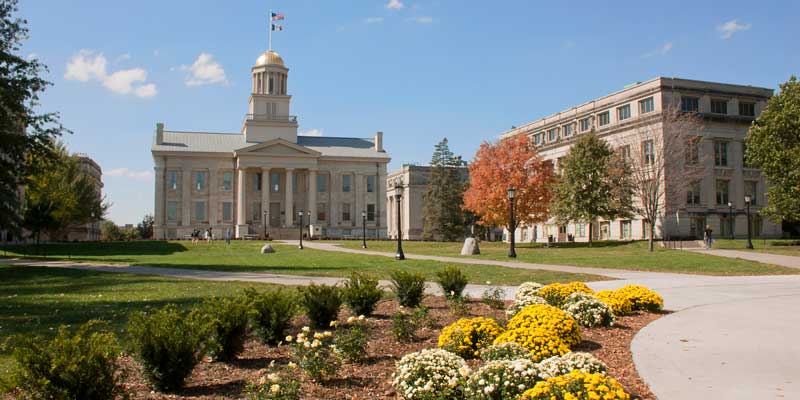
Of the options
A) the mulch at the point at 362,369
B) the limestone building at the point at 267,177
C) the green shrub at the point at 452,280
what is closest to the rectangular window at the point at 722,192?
the limestone building at the point at 267,177

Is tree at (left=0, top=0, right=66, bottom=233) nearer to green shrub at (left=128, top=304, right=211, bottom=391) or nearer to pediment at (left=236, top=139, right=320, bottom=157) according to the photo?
green shrub at (left=128, top=304, right=211, bottom=391)

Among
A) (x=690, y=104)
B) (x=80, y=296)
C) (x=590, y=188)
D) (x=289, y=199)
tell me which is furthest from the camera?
(x=289, y=199)

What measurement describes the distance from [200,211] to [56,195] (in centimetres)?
3742

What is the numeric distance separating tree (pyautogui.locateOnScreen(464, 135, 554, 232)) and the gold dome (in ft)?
149

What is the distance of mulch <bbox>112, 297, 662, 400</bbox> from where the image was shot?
639 centimetres

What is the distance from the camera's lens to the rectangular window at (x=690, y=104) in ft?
209

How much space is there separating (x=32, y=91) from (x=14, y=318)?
1746cm

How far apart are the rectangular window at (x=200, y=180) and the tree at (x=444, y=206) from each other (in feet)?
107

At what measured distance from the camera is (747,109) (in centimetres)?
6700

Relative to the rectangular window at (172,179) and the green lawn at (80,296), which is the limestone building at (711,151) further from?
the rectangular window at (172,179)

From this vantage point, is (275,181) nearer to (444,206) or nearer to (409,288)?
(444,206)

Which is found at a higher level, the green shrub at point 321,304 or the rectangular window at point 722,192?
the rectangular window at point 722,192

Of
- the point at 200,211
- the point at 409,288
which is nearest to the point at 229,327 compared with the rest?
the point at 409,288

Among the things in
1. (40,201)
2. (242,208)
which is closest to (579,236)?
(242,208)
